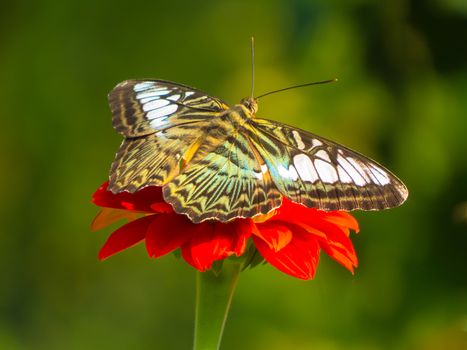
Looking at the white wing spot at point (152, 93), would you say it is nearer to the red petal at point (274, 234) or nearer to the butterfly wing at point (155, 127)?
the butterfly wing at point (155, 127)

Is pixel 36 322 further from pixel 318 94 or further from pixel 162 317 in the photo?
pixel 318 94

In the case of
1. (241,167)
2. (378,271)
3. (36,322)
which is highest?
(241,167)

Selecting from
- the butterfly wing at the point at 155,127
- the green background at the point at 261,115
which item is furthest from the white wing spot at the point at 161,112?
the green background at the point at 261,115

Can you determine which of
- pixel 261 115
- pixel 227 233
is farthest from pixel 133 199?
pixel 261 115

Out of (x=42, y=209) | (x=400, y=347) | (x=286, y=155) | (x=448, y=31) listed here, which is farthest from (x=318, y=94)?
(x=286, y=155)

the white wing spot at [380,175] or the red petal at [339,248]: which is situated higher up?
the white wing spot at [380,175]

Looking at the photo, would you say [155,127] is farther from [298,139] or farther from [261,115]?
[261,115]

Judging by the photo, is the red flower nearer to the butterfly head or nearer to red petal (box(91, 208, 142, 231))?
red petal (box(91, 208, 142, 231))
